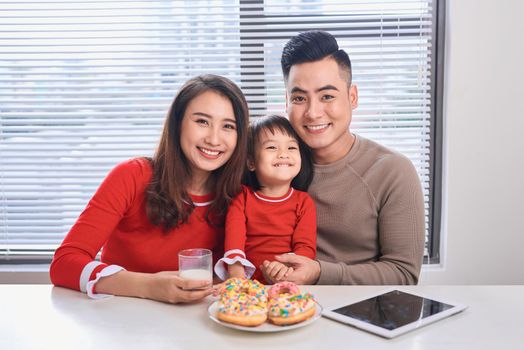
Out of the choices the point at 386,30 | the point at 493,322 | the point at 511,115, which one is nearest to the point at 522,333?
the point at 493,322

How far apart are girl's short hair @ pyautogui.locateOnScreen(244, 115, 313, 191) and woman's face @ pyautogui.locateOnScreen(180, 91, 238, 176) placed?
0.11 m

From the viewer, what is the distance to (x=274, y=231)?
1.82 m

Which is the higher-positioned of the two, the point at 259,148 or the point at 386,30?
the point at 386,30

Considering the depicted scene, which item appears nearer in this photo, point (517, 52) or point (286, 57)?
point (286, 57)

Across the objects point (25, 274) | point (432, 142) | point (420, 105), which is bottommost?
point (25, 274)

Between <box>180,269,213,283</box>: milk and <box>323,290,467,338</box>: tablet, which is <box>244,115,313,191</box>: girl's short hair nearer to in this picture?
<box>180,269,213,283</box>: milk

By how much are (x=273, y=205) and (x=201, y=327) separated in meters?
0.68

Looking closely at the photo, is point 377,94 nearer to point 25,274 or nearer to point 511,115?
point 511,115

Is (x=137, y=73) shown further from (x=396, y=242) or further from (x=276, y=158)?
(x=396, y=242)

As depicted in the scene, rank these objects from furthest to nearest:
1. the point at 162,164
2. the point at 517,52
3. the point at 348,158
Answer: the point at 517,52 < the point at 348,158 < the point at 162,164

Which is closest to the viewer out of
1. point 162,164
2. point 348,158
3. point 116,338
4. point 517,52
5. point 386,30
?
point 116,338

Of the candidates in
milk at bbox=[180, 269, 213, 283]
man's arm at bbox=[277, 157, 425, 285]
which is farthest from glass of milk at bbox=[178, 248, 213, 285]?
man's arm at bbox=[277, 157, 425, 285]

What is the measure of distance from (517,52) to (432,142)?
0.56m

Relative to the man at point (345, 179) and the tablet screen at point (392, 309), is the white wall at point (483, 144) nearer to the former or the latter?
the man at point (345, 179)
